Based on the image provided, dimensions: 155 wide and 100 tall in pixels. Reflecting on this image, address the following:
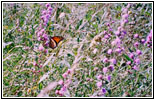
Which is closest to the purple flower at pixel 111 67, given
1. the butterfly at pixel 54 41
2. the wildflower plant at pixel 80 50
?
the wildflower plant at pixel 80 50

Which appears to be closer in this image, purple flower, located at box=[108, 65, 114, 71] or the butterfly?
purple flower, located at box=[108, 65, 114, 71]

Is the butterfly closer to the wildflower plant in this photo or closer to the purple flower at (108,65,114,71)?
the wildflower plant

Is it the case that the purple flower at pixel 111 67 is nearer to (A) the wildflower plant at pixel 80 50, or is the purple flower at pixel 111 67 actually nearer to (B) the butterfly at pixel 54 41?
(A) the wildflower plant at pixel 80 50

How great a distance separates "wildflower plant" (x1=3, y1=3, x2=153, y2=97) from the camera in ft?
4.48

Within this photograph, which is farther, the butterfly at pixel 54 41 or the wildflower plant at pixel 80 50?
the butterfly at pixel 54 41

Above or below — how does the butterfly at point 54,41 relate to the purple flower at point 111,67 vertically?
above

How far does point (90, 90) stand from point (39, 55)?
1.15ft

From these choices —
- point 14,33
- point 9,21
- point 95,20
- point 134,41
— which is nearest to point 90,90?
point 134,41

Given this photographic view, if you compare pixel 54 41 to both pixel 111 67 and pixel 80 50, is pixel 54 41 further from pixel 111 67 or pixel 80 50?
pixel 111 67

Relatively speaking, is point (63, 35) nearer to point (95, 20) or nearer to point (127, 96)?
point (95, 20)

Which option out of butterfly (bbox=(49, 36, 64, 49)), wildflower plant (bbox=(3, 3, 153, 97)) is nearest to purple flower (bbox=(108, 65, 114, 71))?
wildflower plant (bbox=(3, 3, 153, 97))

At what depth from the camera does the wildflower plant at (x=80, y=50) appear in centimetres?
137

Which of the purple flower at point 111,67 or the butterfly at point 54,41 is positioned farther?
the butterfly at point 54,41

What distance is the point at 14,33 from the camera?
166 centimetres
